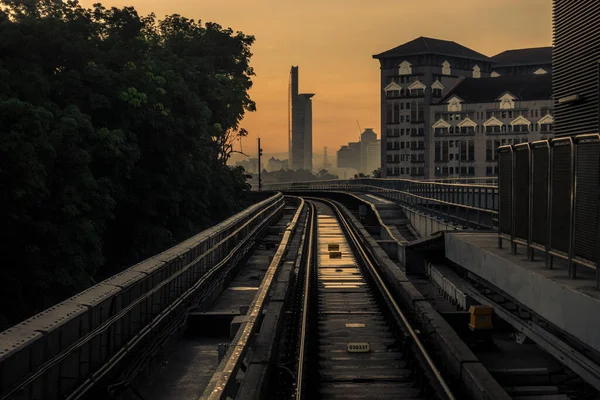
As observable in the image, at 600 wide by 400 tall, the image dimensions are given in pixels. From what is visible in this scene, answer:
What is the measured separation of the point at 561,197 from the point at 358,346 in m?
4.39

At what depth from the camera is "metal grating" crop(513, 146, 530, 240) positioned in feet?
44.4

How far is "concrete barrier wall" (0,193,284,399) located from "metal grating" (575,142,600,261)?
6.84m

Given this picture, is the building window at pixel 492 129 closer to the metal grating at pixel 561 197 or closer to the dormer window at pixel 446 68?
the dormer window at pixel 446 68

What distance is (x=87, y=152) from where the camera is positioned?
29.9 m

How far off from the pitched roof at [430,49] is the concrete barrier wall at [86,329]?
131516mm

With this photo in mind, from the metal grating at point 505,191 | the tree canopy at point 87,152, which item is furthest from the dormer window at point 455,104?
the metal grating at point 505,191

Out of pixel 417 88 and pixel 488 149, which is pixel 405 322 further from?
pixel 417 88

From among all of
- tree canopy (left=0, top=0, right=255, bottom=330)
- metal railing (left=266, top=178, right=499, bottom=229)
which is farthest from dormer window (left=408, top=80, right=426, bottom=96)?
tree canopy (left=0, top=0, right=255, bottom=330)

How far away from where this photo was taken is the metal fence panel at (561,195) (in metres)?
11.1

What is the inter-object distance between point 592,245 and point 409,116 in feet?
433

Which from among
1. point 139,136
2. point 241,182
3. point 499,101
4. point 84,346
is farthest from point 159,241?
point 499,101

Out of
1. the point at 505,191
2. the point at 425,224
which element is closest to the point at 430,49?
the point at 425,224

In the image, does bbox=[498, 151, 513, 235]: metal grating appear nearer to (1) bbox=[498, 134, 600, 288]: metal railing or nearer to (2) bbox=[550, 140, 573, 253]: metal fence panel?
(1) bbox=[498, 134, 600, 288]: metal railing

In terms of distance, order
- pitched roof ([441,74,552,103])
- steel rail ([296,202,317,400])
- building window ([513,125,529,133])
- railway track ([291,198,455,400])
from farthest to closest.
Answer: pitched roof ([441,74,552,103]), building window ([513,125,529,133]), railway track ([291,198,455,400]), steel rail ([296,202,317,400])
